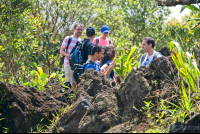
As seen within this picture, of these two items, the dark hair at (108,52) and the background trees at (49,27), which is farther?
the background trees at (49,27)

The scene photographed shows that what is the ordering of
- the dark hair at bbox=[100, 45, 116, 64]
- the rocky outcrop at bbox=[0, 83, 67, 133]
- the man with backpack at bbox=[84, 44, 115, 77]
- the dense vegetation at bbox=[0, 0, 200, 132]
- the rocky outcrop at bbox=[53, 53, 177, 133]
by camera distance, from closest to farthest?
the rocky outcrop at bbox=[53, 53, 177, 133] → the rocky outcrop at bbox=[0, 83, 67, 133] → the dense vegetation at bbox=[0, 0, 200, 132] → the man with backpack at bbox=[84, 44, 115, 77] → the dark hair at bbox=[100, 45, 116, 64]

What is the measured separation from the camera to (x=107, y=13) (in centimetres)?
1565

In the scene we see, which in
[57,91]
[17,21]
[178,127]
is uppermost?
[17,21]

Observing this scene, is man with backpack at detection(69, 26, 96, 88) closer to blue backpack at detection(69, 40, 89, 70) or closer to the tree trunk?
blue backpack at detection(69, 40, 89, 70)

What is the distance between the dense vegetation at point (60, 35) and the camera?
14.3 ft

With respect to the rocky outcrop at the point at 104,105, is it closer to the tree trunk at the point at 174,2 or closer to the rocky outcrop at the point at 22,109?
the rocky outcrop at the point at 22,109

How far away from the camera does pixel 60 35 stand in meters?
11.1

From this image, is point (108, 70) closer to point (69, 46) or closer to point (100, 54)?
point (100, 54)

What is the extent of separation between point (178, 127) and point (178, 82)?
0.63 meters

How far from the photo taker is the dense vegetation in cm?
436

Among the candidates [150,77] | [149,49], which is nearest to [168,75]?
[150,77]

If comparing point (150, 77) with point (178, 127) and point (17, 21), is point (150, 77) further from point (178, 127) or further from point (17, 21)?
point (17, 21)

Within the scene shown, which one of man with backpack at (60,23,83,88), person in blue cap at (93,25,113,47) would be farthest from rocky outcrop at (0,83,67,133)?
person in blue cap at (93,25,113,47)

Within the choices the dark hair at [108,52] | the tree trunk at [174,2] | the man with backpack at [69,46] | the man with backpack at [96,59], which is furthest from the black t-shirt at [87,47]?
the tree trunk at [174,2]
